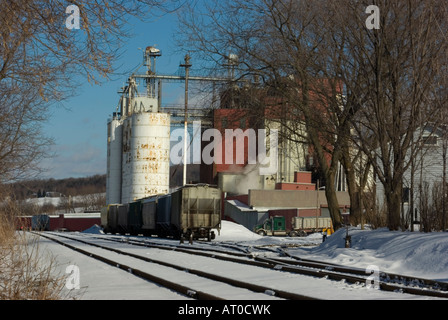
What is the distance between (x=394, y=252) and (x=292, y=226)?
39500 mm

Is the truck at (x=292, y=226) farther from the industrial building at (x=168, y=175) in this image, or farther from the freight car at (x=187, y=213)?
the freight car at (x=187, y=213)

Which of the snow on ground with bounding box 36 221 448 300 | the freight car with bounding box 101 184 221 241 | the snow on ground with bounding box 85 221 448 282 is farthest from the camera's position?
the freight car with bounding box 101 184 221 241

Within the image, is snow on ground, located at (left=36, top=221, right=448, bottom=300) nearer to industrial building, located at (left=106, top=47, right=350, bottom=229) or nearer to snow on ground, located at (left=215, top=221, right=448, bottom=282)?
snow on ground, located at (left=215, top=221, right=448, bottom=282)

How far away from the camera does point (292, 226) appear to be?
183ft

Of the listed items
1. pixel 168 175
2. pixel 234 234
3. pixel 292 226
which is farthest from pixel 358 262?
pixel 168 175

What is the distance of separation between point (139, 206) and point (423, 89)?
32485 mm

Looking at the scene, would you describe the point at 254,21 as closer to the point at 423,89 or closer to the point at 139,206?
the point at 423,89

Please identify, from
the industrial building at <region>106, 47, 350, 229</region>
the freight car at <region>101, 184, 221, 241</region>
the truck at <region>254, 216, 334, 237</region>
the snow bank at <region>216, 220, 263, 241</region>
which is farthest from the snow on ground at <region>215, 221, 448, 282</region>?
the industrial building at <region>106, 47, 350, 229</region>

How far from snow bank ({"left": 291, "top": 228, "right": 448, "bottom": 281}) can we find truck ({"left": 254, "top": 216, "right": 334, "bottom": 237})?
1324 inches

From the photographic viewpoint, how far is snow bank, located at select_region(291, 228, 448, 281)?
1419 centimetres

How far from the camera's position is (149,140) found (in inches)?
2596

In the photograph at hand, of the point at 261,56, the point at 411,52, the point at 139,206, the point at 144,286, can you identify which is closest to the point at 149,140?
the point at 139,206

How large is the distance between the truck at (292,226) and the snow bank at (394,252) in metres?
33.6
